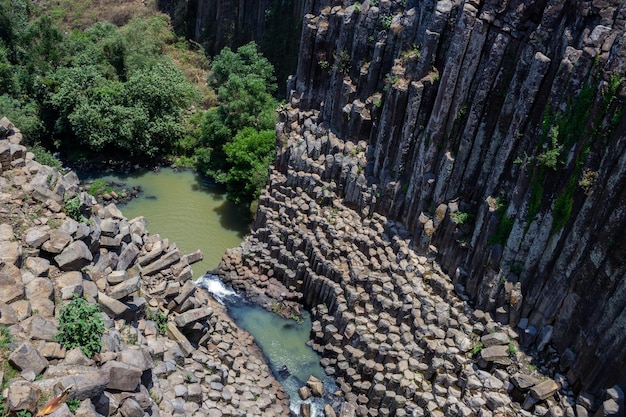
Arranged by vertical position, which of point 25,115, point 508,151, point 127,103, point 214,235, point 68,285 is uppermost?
point 508,151

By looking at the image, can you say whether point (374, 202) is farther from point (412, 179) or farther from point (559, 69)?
point (559, 69)

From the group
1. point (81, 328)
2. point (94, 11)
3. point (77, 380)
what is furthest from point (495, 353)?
point (94, 11)

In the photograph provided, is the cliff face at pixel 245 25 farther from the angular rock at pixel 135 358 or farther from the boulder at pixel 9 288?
the boulder at pixel 9 288

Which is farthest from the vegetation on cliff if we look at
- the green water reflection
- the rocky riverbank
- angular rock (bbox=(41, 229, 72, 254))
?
angular rock (bbox=(41, 229, 72, 254))

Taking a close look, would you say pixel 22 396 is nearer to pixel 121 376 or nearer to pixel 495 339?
pixel 121 376

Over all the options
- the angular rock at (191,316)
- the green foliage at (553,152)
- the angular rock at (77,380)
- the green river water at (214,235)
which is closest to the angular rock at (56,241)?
the angular rock at (77,380)

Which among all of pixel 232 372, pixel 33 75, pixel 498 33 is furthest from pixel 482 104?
pixel 33 75

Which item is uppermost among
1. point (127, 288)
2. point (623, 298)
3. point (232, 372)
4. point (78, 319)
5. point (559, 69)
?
point (559, 69)
